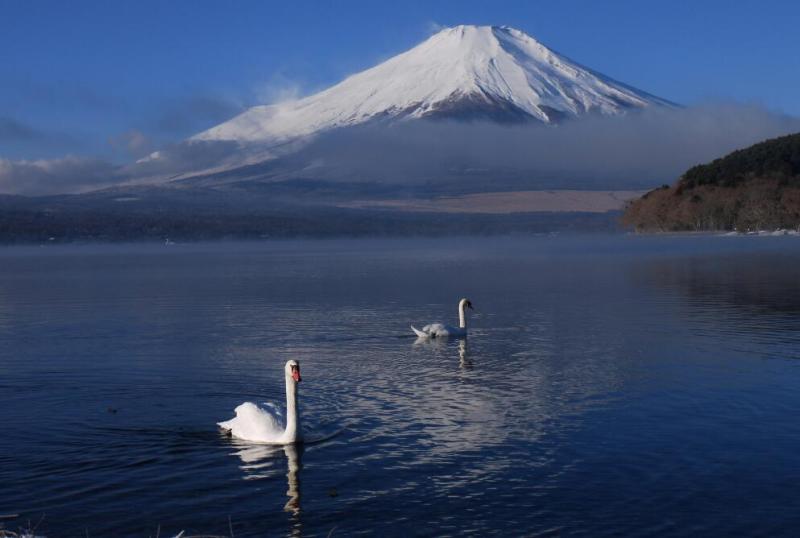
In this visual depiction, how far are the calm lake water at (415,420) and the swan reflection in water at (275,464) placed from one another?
1.6 inches

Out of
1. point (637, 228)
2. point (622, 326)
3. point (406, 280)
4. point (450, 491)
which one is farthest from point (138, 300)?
point (637, 228)

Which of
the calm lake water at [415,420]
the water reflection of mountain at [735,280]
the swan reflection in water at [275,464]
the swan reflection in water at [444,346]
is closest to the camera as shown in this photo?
the calm lake water at [415,420]

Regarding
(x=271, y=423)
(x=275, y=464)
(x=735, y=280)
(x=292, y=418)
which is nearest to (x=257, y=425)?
(x=271, y=423)

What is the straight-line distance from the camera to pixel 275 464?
469 inches

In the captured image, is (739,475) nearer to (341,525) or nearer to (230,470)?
(341,525)

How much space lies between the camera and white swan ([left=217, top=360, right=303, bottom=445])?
12.6 meters

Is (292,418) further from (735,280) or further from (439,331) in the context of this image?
(735,280)

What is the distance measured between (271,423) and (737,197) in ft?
301

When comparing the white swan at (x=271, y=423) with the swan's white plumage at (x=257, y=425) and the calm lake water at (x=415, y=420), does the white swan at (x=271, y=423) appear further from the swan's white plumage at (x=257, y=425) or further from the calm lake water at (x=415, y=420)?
the calm lake water at (x=415, y=420)

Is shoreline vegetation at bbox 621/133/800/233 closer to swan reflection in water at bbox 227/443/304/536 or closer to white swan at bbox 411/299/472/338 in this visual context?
white swan at bbox 411/299/472/338

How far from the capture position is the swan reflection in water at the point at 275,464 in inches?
413

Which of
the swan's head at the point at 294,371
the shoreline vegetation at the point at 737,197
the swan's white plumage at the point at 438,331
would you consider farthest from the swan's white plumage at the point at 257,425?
the shoreline vegetation at the point at 737,197

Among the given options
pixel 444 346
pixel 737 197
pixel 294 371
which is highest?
pixel 737 197

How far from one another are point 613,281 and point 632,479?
2656 centimetres
